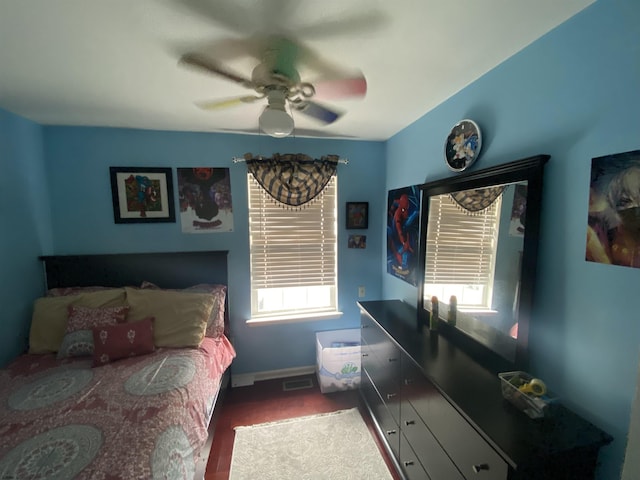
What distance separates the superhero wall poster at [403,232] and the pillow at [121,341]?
1.99 metres

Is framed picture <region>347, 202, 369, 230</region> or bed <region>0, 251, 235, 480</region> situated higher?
framed picture <region>347, 202, 369, 230</region>

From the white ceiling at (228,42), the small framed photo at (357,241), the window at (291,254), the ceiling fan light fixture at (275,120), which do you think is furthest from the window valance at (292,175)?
the ceiling fan light fixture at (275,120)

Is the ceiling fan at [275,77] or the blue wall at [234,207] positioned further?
the blue wall at [234,207]

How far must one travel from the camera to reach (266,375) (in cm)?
263

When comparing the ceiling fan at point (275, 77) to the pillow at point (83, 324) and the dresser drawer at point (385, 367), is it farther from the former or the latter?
the pillow at point (83, 324)

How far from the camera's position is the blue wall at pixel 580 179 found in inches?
34.4

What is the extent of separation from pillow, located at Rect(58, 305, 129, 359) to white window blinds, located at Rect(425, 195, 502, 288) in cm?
226

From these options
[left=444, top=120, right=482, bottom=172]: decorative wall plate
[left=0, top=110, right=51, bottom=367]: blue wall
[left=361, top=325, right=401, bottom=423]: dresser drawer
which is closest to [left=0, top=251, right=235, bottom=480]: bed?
[left=0, top=110, right=51, bottom=367]: blue wall

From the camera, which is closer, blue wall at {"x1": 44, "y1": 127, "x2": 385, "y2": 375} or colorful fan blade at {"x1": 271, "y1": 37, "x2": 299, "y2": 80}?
colorful fan blade at {"x1": 271, "y1": 37, "x2": 299, "y2": 80}

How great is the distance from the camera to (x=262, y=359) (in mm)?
2609

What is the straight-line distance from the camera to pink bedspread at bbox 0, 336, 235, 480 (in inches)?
39.0

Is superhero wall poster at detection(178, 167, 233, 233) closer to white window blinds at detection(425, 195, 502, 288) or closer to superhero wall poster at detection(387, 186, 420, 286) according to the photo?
superhero wall poster at detection(387, 186, 420, 286)

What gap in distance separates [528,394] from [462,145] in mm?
1297

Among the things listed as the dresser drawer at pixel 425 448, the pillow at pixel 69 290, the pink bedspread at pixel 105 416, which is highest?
the pillow at pixel 69 290
